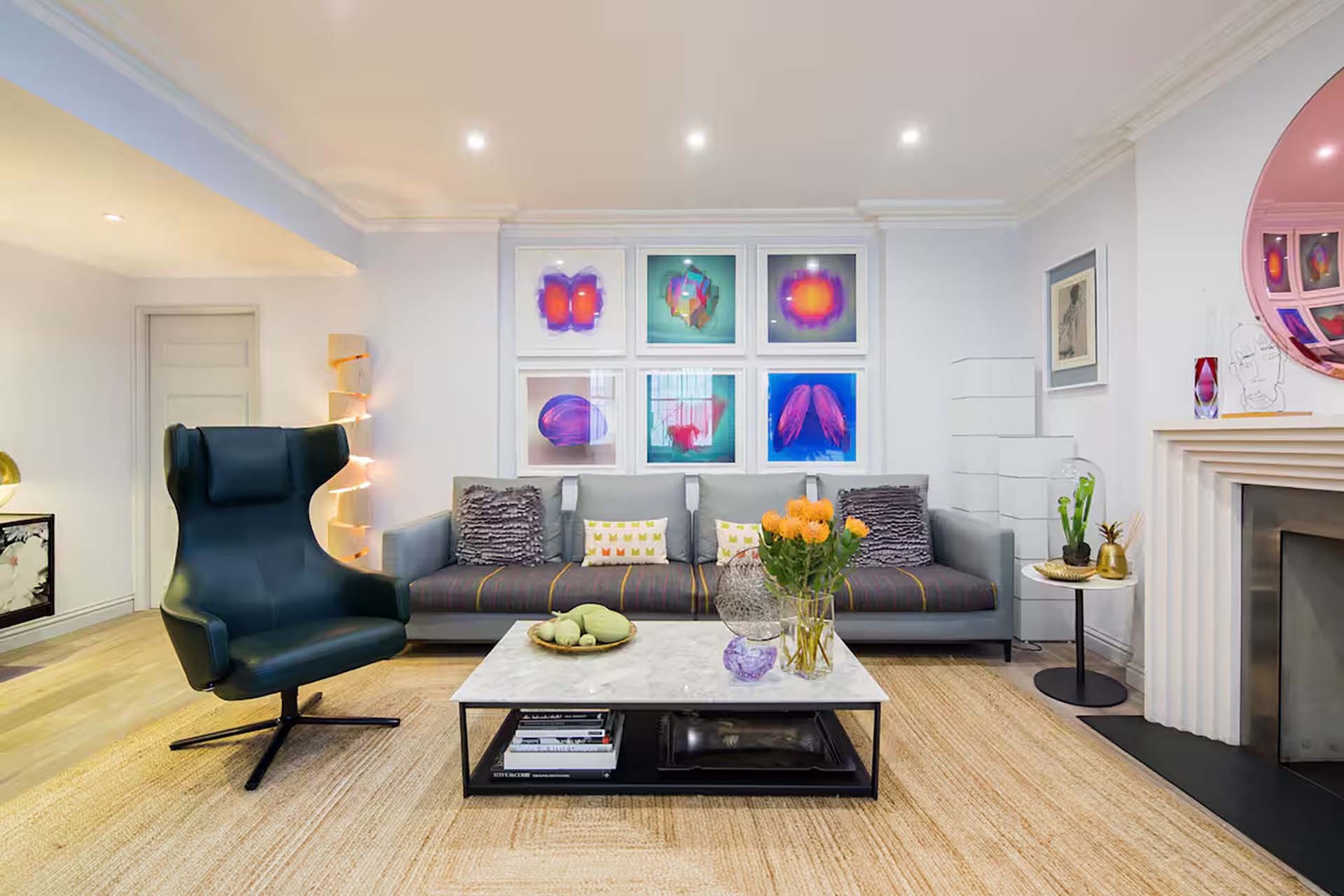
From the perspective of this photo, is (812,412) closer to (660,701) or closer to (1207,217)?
(1207,217)

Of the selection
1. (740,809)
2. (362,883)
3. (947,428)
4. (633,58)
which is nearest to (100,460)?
(362,883)

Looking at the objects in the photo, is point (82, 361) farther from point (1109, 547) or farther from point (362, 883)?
point (1109, 547)

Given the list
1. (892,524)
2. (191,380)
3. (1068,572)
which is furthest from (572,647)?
(191,380)

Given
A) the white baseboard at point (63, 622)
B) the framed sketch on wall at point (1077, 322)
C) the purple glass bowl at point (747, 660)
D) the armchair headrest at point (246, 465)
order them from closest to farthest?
the purple glass bowl at point (747, 660) < the armchair headrest at point (246, 465) < the framed sketch on wall at point (1077, 322) < the white baseboard at point (63, 622)

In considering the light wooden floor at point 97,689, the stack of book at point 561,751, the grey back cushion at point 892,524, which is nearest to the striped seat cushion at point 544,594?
the light wooden floor at point 97,689

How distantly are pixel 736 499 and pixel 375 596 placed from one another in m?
2.03

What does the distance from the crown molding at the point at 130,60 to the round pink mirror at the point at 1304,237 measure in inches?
158

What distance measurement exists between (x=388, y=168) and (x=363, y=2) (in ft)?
4.62

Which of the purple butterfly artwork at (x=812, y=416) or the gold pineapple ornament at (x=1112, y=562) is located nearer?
the gold pineapple ornament at (x=1112, y=562)

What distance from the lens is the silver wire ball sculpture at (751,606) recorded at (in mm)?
2207

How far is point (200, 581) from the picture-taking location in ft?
8.11

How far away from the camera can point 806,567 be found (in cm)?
207

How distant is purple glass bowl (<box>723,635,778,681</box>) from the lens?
208cm

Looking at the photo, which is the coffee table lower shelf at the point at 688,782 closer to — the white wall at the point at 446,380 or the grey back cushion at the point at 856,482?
the grey back cushion at the point at 856,482
